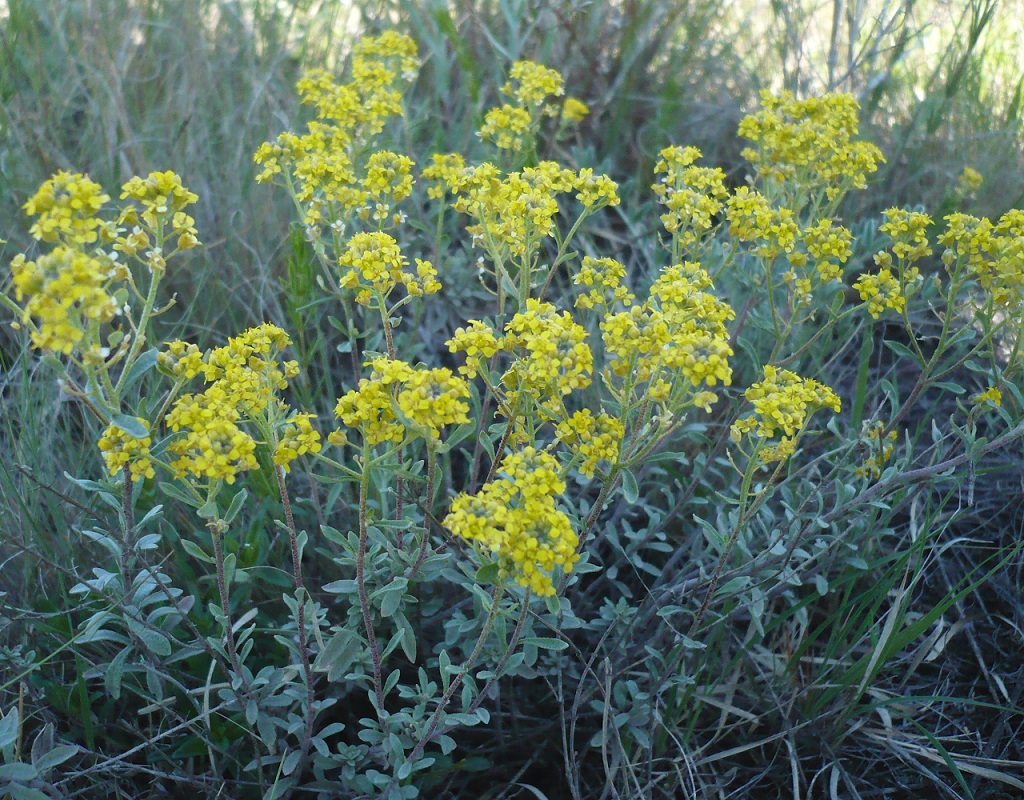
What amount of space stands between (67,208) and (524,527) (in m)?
1.16

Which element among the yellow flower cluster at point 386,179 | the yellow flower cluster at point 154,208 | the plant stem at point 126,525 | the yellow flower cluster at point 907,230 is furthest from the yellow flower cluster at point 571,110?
the plant stem at point 126,525

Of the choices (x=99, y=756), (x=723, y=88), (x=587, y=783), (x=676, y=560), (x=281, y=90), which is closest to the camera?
(x=99, y=756)

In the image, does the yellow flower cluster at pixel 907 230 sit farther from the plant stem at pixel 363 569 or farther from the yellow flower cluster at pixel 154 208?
the yellow flower cluster at pixel 154 208

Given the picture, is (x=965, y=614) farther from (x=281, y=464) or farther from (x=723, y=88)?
(x=723, y=88)

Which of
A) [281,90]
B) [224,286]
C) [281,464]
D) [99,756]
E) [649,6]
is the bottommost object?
[99,756]

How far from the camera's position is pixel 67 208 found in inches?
74.6

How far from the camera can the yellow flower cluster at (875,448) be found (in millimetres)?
2674

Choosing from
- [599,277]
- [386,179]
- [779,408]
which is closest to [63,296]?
[386,179]

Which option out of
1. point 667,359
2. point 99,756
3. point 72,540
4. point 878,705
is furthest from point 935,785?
point 72,540

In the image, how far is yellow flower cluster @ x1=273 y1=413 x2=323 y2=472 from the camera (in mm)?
2014

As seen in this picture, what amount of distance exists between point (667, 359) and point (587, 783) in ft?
4.62

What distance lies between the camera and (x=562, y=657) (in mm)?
2773

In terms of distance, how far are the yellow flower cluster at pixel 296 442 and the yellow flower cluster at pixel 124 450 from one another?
274mm

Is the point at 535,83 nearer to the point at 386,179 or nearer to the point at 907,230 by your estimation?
the point at 386,179
